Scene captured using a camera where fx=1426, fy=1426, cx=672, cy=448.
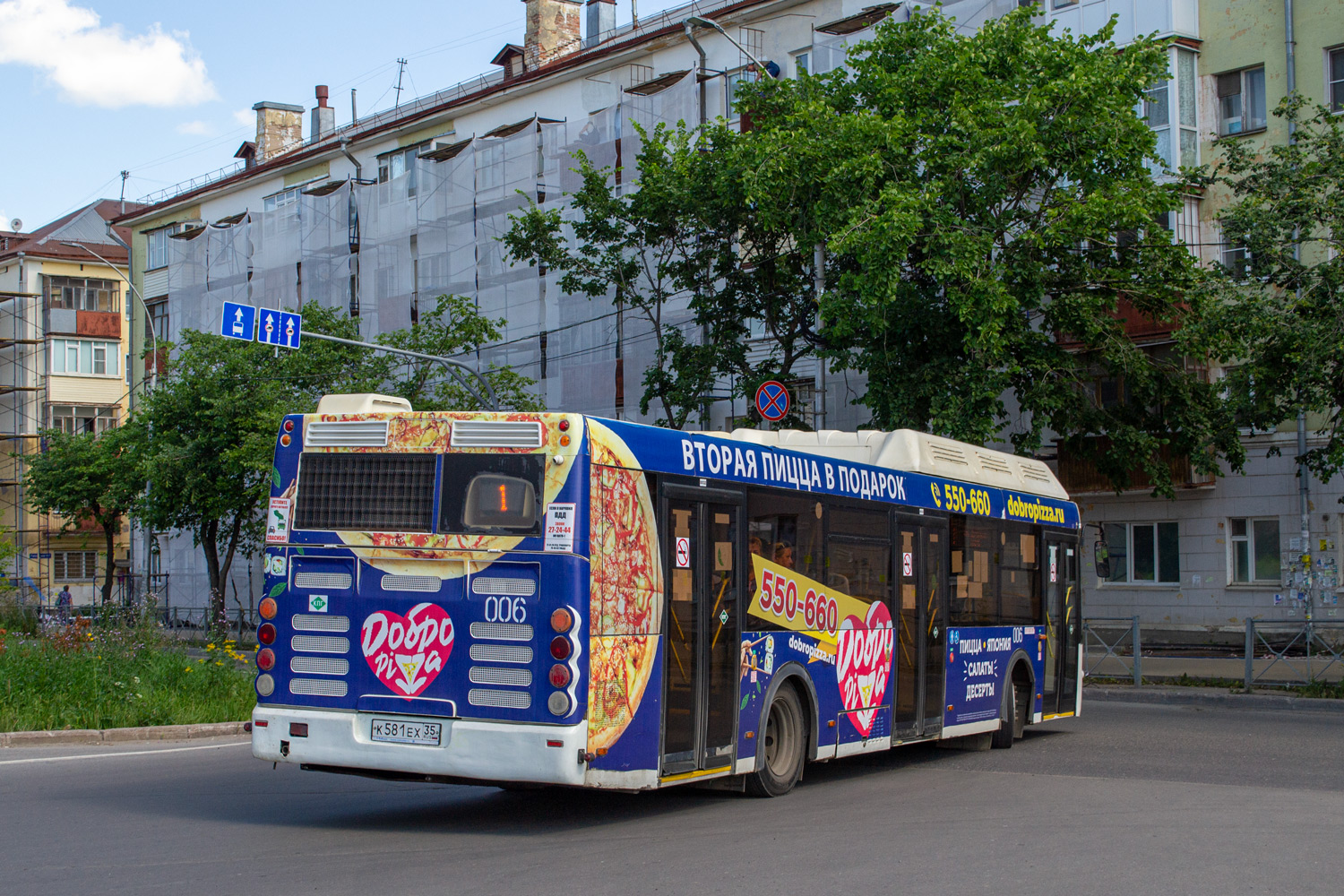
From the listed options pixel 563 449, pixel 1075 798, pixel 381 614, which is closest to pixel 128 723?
pixel 381 614

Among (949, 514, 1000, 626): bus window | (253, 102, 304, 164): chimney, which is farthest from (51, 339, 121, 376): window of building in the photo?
(949, 514, 1000, 626): bus window

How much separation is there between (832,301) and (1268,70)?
13.8 meters

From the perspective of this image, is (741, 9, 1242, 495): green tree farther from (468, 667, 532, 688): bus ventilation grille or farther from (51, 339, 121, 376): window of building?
(51, 339, 121, 376): window of building

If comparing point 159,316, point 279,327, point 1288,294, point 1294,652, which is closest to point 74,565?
point 159,316

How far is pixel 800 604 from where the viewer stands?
1112 centimetres

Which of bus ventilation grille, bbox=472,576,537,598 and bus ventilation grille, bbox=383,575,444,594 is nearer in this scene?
bus ventilation grille, bbox=472,576,537,598

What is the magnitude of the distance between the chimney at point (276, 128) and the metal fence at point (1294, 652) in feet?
165

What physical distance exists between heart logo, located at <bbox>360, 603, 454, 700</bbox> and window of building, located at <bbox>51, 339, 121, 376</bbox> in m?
66.6

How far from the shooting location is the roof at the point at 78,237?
230 feet

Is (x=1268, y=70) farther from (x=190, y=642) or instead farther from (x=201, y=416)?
(x=201, y=416)

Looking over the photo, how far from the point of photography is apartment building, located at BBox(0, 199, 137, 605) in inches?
2697

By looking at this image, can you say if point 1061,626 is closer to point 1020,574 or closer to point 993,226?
point 1020,574

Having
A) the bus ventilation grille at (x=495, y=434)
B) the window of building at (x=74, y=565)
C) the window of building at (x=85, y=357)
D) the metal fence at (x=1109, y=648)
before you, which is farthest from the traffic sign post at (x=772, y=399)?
the window of building at (x=85, y=357)

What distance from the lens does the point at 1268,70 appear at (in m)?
30.9
